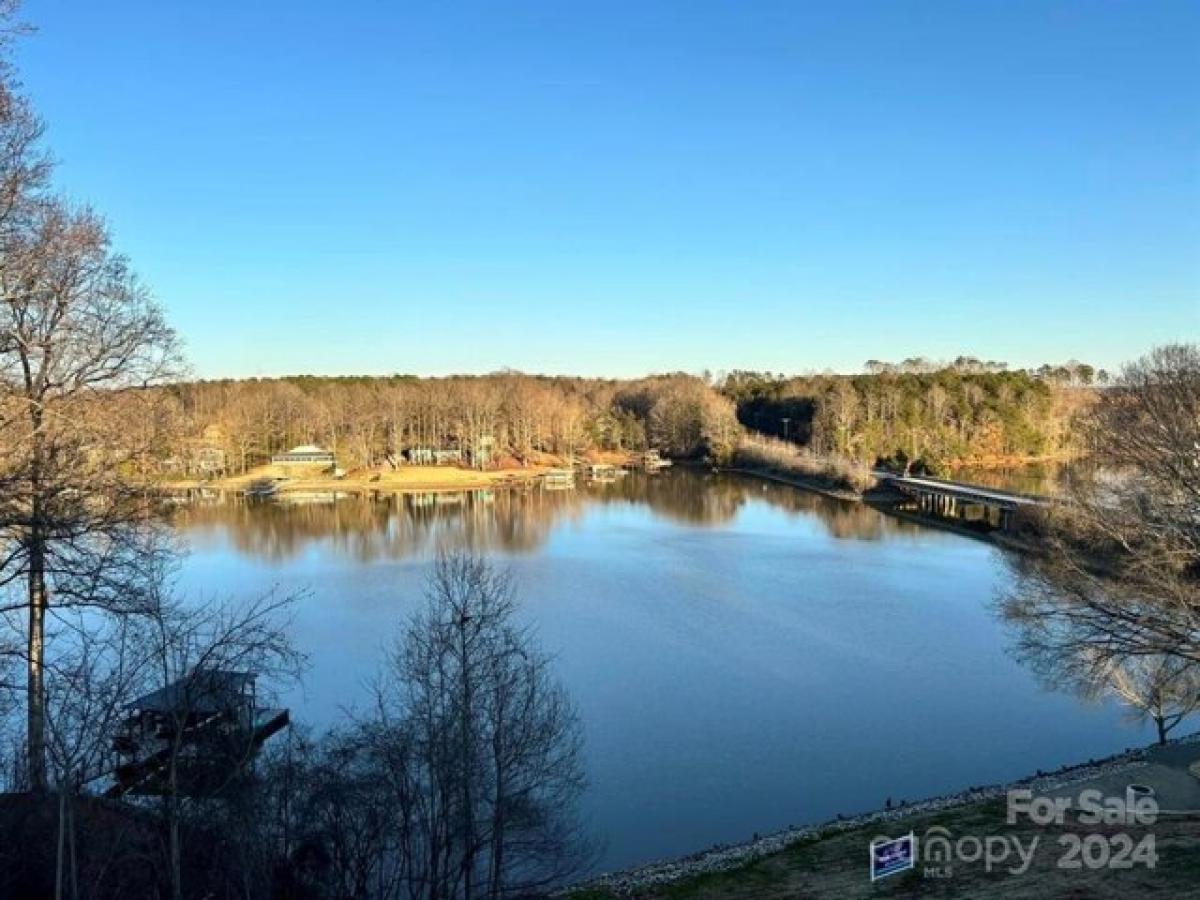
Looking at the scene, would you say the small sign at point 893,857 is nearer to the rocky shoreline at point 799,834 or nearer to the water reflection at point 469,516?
the rocky shoreline at point 799,834

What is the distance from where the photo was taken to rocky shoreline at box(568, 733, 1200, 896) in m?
8.51

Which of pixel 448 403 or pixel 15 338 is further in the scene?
pixel 448 403

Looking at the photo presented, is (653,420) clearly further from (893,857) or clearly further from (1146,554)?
(893,857)

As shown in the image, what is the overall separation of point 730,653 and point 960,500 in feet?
91.8

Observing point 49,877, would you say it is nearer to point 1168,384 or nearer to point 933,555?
point 1168,384

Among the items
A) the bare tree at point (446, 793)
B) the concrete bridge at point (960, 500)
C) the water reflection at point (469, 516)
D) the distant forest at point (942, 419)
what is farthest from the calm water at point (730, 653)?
the distant forest at point (942, 419)

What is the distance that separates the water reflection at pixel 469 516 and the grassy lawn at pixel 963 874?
2053cm

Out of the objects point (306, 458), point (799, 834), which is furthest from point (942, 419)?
point (799, 834)

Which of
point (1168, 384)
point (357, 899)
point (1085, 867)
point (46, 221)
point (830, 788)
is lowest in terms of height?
point (830, 788)

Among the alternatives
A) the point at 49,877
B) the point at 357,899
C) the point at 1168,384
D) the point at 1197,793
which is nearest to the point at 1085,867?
the point at 1197,793

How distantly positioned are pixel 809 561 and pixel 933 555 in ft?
16.4

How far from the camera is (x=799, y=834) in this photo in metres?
9.63

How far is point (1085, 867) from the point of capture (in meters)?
6.77

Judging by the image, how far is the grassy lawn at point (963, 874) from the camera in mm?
6360
